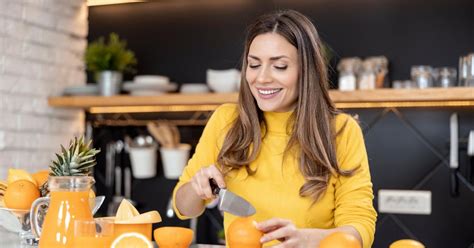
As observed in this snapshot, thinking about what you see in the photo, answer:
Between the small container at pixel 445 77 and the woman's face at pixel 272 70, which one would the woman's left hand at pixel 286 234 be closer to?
the woman's face at pixel 272 70

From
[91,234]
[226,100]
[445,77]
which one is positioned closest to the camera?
[91,234]

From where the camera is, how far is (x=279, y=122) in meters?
2.05

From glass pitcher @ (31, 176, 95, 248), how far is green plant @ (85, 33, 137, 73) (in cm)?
210

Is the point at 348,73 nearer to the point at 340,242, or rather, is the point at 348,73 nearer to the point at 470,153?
the point at 470,153

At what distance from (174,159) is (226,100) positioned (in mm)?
516

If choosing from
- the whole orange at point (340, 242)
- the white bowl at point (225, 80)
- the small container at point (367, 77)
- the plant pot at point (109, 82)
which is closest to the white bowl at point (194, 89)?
the white bowl at point (225, 80)

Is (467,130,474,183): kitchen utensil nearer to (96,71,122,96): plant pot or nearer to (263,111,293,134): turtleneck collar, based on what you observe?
(263,111,293,134): turtleneck collar

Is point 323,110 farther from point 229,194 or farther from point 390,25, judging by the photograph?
point 390,25

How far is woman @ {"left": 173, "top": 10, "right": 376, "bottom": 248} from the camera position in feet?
6.28

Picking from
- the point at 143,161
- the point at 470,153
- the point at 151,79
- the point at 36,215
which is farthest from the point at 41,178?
the point at 470,153

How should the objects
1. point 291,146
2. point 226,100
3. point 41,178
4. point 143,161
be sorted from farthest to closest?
point 143,161, point 226,100, point 291,146, point 41,178

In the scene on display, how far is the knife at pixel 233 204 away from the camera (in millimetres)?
1621

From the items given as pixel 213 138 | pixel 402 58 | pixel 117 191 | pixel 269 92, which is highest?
pixel 402 58

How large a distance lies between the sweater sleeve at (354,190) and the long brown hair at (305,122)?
0.03m
